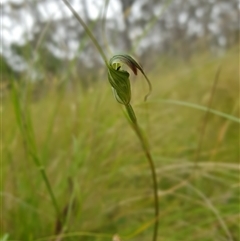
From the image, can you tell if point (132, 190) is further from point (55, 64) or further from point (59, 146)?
point (55, 64)

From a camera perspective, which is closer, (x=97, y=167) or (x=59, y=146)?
(x=97, y=167)

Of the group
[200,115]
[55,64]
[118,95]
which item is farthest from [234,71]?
[118,95]

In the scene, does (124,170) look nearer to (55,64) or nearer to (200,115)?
(55,64)

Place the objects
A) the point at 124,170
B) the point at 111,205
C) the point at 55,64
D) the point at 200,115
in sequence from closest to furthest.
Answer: the point at 111,205 → the point at 124,170 → the point at 55,64 → the point at 200,115

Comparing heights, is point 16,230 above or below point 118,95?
above

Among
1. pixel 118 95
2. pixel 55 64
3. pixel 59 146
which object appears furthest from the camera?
pixel 55 64

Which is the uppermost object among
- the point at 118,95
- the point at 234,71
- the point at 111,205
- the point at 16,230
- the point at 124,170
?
the point at 234,71
